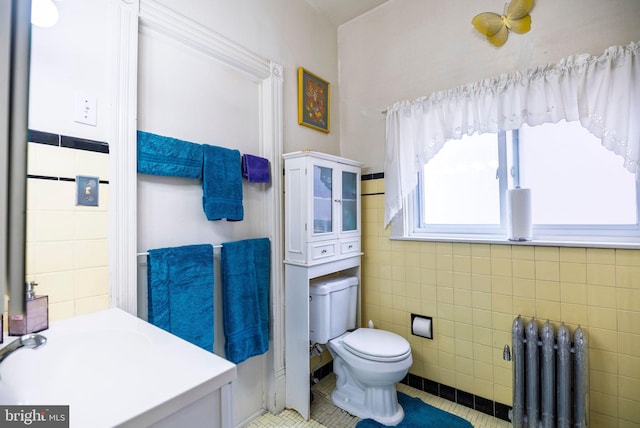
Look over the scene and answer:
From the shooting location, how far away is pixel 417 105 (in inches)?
77.5

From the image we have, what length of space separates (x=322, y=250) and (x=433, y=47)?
152 cm

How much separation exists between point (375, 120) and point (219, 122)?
3.78 feet

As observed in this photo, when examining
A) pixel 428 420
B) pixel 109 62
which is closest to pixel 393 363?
pixel 428 420

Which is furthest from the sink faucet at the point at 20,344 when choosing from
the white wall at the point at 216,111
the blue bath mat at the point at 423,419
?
the blue bath mat at the point at 423,419

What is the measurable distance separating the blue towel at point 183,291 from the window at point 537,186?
55.2 inches

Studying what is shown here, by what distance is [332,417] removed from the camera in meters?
1.74

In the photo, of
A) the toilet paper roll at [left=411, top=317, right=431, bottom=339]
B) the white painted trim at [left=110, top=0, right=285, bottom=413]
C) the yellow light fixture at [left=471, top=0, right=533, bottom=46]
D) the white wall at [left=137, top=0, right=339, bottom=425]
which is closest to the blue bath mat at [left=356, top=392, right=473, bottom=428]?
the toilet paper roll at [left=411, top=317, right=431, bottom=339]

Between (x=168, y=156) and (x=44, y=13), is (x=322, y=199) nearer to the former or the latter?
(x=168, y=156)

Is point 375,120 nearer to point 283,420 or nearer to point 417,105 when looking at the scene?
point 417,105

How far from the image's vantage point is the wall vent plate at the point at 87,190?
3.53 feet

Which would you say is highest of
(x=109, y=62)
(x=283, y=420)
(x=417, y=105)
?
(x=417, y=105)

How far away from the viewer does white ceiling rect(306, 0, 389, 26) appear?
7.04 ft

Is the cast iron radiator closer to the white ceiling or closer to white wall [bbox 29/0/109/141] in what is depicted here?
white wall [bbox 29/0/109/141]

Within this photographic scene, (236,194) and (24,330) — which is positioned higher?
(236,194)
